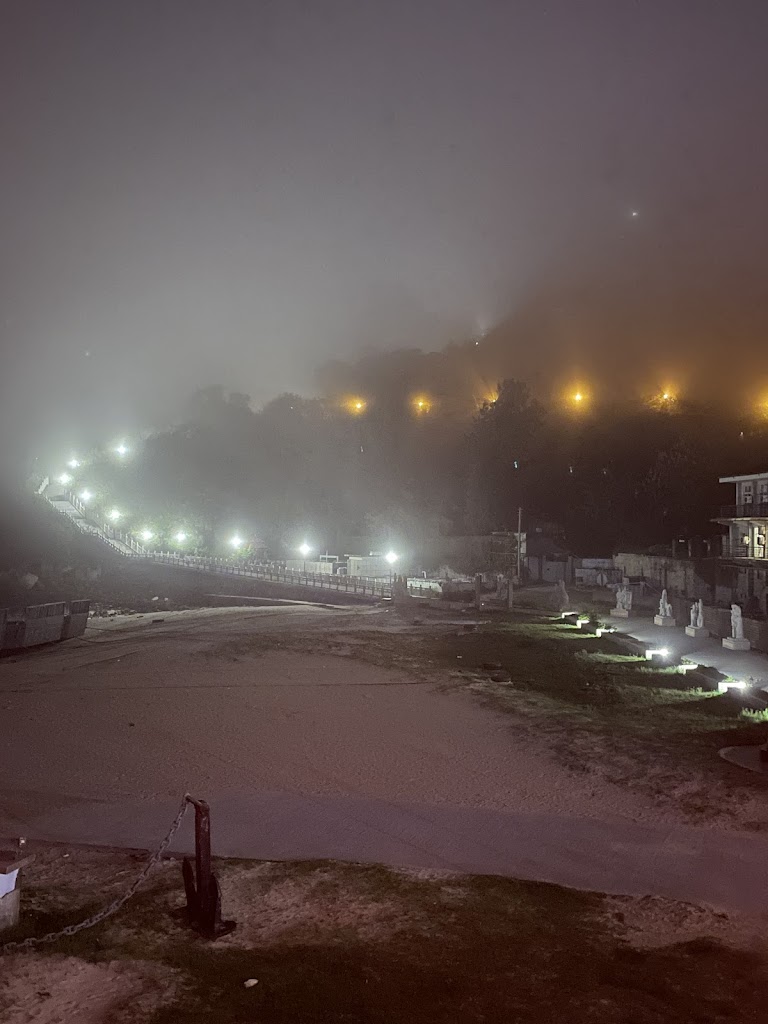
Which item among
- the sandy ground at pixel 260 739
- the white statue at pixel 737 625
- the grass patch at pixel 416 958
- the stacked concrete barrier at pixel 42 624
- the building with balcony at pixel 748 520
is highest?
the building with balcony at pixel 748 520

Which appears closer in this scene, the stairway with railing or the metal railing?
the metal railing

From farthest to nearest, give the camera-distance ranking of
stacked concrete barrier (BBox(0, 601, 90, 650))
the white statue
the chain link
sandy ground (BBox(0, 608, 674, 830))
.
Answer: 1. stacked concrete barrier (BBox(0, 601, 90, 650))
2. the white statue
3. sandy ground (BBox(0, 608, 674, 830))
4. the chain link

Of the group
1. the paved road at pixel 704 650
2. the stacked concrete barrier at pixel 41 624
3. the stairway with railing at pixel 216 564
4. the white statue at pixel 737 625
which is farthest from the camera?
the stairway with railing at pixel 216 564

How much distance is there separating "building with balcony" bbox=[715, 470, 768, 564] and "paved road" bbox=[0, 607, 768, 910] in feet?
106

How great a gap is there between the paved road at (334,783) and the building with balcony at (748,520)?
3217 cm

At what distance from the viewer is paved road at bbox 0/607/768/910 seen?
27.3 feet

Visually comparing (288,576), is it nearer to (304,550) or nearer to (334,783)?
(304,550)

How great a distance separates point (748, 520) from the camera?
4388 cm

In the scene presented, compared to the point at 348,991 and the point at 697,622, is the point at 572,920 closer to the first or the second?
the point at 348,991

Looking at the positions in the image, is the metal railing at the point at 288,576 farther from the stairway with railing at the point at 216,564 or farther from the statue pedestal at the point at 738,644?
the statue pedestal at the point at 738,644

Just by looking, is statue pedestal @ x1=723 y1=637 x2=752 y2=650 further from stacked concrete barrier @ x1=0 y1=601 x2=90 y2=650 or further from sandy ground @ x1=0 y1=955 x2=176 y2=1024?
stacked concrete barrier @ x1=0 y1=601 x2=90 y2=650

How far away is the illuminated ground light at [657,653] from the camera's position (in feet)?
71.7

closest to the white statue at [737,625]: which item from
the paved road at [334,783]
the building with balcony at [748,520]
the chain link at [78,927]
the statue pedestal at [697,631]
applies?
the statue pedestal at [697,631]

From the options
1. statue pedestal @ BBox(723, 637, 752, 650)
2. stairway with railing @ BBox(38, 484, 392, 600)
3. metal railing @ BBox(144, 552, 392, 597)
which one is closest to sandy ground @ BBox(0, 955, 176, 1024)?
statue pedestal @ BBox(723, 637, 752, 650)
